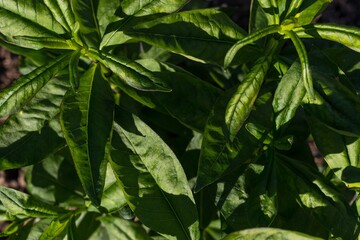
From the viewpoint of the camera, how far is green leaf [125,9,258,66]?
1.58 metres

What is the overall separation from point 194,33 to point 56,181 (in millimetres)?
1169

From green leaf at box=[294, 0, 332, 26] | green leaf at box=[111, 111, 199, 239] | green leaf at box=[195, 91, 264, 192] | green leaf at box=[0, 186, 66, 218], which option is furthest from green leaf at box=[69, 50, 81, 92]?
green leaf at box=[294, 0, 332, 26]

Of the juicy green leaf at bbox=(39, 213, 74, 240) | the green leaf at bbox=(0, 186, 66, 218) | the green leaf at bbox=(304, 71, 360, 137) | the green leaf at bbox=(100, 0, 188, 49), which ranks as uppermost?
the green leaf at bbox=(100, 0, 188, 49)

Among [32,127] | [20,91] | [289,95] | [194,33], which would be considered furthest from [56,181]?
[289,95]

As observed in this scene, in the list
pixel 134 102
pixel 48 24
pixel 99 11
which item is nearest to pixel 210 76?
pixel 134 102

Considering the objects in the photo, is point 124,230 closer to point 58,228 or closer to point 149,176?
point 58,228

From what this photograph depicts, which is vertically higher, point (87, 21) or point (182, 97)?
point (87, 21)

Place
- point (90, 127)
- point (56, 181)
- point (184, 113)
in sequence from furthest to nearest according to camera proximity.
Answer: point (56, 181) < point (184, 113) < point (90, 127)

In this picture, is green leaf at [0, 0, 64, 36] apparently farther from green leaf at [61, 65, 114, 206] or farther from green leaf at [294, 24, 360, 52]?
green leaf at [294, 24, 360, 52]

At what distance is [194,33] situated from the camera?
165 cm

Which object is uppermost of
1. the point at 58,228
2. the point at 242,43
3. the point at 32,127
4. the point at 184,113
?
the point at 242,43

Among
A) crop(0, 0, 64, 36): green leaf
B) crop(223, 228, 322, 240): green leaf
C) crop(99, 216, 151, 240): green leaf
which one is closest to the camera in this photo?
crop(223, 228, 322, 240): green leaf

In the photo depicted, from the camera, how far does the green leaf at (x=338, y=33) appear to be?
4.84 ft

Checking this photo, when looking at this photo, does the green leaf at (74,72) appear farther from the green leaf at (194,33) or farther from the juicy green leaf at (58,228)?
the juicy green leaf at (58,228)
